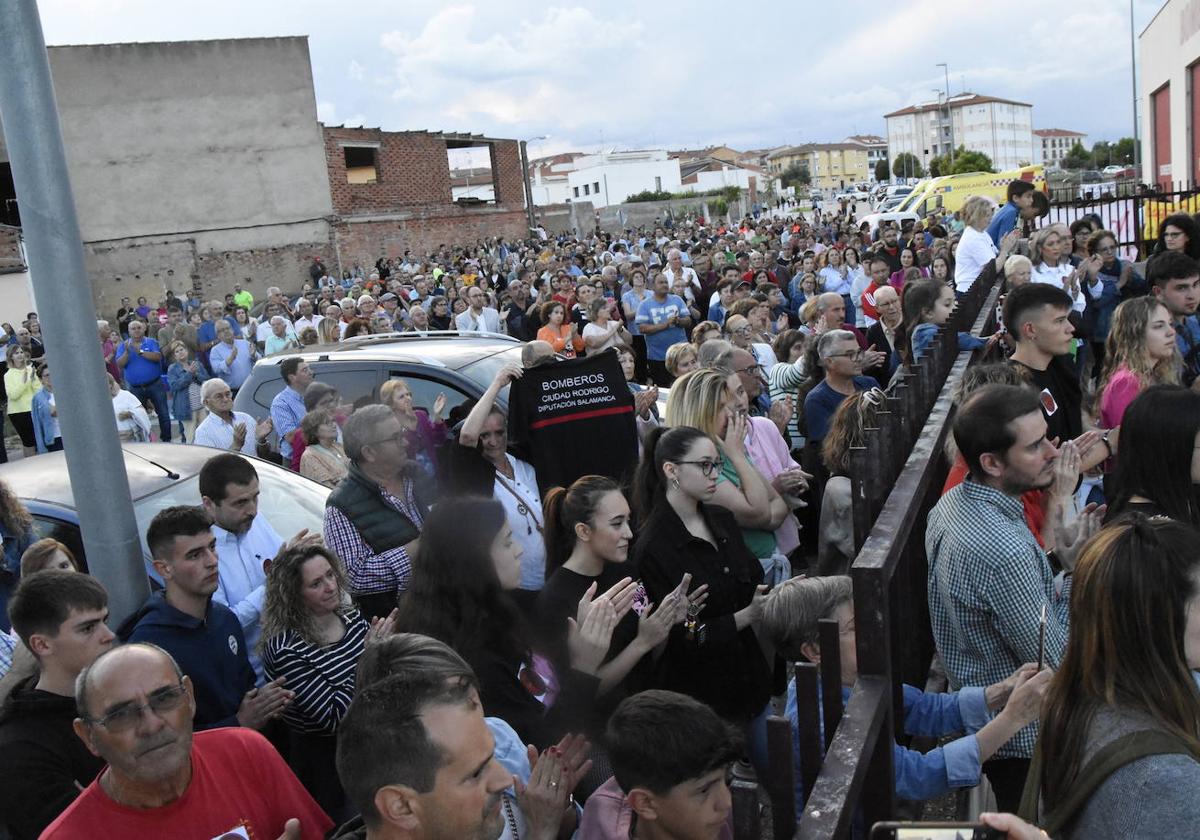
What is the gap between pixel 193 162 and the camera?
33156 millimetres

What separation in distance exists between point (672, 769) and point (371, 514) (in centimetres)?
281

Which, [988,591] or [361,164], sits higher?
[361,164]

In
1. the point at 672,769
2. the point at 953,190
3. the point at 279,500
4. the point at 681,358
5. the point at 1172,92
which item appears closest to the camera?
the point at 672,769

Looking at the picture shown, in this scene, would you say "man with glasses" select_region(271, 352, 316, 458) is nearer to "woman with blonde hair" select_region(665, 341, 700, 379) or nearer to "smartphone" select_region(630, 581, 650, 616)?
"woman with blonde hair" select_region(665, 341, 700, 379)

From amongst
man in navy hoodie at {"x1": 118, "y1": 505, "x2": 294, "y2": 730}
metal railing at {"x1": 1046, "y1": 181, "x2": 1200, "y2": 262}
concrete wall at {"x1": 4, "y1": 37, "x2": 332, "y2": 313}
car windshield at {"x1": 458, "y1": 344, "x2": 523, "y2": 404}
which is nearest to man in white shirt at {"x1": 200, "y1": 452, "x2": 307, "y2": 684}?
man in navy hoodie at {"x1": 118, "y1": 505, "x2": 294, "y2": 730}

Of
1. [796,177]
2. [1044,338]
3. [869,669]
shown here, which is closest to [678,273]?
[1044,338]

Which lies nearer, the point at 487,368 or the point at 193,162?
the point at 487,368

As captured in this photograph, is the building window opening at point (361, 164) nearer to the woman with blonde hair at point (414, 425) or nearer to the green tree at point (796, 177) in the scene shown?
the woman with blonde hair at point (414, 425)

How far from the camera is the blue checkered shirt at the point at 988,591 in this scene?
304 centimetres

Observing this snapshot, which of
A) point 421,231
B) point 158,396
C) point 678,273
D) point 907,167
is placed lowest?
point 158,396

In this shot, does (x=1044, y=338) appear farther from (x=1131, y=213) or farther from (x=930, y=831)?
(x=1131, y=213)

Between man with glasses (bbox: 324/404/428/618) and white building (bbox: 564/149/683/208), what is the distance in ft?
361

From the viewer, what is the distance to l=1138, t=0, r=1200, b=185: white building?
26.6 m

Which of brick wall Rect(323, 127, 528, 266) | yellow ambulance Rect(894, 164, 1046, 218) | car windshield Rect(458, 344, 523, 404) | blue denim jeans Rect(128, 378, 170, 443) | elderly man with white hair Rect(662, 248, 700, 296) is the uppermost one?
brick wall Rect(323, 127, 528, 266)
